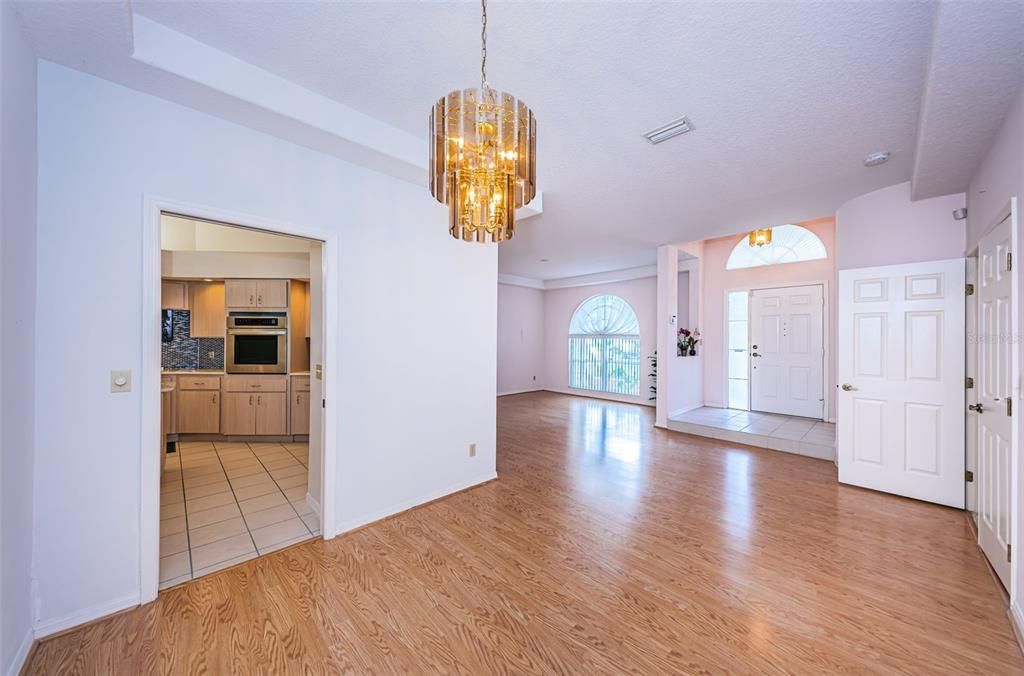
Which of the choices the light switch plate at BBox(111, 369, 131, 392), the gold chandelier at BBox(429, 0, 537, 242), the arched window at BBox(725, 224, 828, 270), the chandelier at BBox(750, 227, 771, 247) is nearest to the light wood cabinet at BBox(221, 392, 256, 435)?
the light switch plate at BBox(111, 369, 131, 392)

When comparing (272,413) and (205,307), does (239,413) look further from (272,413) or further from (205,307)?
(205,307)

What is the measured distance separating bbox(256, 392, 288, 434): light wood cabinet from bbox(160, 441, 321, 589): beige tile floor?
31cm

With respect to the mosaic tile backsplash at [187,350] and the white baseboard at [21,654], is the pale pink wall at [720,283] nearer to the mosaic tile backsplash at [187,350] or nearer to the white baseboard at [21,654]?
the white baseboard at [21,654]

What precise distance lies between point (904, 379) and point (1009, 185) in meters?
1.85

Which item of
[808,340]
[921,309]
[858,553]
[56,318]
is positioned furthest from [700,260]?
[56,318]

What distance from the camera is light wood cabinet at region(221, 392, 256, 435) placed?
4898 mm

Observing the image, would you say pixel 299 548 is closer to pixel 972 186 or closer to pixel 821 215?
pixel 972 186

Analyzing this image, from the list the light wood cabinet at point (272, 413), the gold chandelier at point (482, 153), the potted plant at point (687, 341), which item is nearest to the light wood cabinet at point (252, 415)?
the light wood cabinet at point (272, 413)

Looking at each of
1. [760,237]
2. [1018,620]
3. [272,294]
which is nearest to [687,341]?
[760,237]

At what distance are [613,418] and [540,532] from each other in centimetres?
421

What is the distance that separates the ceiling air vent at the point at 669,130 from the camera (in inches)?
96.2

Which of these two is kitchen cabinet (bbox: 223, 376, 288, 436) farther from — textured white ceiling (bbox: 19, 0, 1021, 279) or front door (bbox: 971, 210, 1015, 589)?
front door (bbox: 971, 210, 1015, 589)

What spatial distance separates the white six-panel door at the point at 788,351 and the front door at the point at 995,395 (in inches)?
121

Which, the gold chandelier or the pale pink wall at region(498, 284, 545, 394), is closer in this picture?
the gold chandelier
